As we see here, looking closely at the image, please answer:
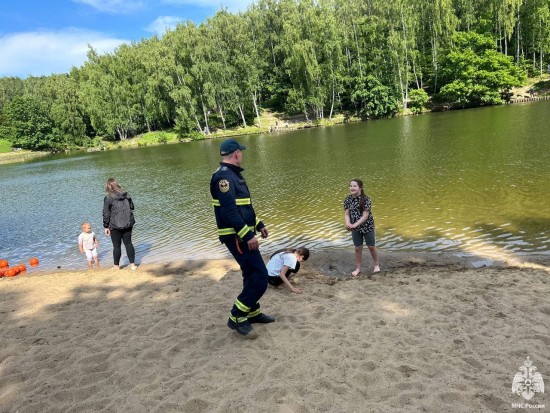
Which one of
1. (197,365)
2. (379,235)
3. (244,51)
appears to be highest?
(244,51)

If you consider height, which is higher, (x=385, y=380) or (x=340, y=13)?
(x=340, y=13)

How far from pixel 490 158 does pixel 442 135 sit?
11450 mm

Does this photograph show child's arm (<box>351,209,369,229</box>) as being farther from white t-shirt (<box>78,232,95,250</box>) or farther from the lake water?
white t-shirt (<box>78,232,95,250</box>)

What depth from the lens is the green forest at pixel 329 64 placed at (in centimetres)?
5841

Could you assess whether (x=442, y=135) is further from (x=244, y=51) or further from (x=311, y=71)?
(x=244, y=51)

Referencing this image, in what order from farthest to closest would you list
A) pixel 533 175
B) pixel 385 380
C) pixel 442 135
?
pixel 442 135 < pixel 533 175 < pixel 385 380

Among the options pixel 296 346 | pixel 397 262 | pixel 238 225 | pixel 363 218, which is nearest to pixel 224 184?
pixel 238 225

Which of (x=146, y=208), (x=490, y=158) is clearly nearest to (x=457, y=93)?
(x=490, y=158)

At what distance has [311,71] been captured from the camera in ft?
194

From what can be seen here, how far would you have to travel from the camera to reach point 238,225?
498 cm

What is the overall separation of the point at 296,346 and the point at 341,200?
11.2 metres

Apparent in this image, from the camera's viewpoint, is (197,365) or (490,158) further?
(490,158)

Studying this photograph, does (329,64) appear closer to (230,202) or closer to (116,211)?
(116,211)

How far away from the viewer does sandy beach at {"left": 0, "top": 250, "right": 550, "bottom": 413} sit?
4082 mm
